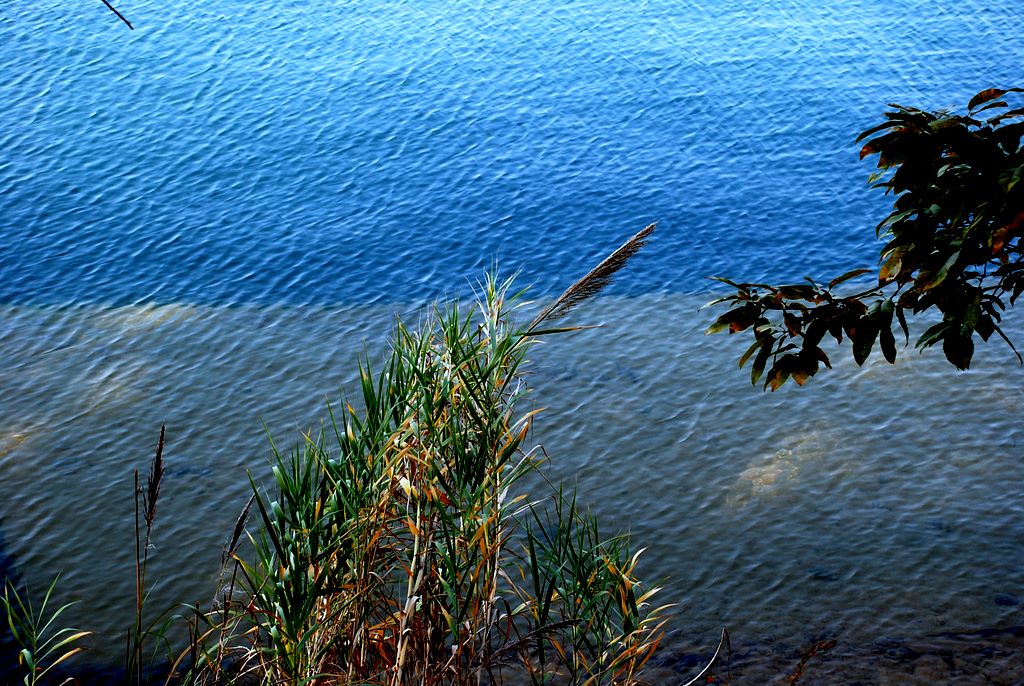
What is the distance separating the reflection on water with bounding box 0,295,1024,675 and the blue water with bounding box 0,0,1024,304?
130cm

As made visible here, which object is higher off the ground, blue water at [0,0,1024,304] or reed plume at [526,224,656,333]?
blue water at [0,0,1024,304]

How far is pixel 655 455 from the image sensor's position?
11680mm

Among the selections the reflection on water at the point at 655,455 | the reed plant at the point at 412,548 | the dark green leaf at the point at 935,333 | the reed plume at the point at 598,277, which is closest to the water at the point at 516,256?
the reflection on water at the point at 655,455

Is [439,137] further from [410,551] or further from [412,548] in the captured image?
[412,548]

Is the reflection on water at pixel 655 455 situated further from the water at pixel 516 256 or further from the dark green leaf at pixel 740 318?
the dark green leaf at pixel 740 318

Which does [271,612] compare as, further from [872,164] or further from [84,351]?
[872,164]

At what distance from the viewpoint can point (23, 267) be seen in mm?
16156

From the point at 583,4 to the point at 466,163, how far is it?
28.7 ft

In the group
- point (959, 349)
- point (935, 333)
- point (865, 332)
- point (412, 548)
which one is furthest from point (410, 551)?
point (959, 349)

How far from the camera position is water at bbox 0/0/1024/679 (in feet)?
34.5

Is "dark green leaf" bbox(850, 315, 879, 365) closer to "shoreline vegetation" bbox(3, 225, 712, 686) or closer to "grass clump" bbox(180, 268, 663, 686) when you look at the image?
"shoreline vegetation" bbox(3, 225, 712, 686)

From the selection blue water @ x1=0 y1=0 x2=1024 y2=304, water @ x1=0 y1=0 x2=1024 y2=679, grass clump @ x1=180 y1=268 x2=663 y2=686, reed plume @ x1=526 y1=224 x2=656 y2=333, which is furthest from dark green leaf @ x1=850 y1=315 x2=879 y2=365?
blue water @ x1=0 y1=0 x2=1024 y2=304

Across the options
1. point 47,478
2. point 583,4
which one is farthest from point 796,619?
point 583,4

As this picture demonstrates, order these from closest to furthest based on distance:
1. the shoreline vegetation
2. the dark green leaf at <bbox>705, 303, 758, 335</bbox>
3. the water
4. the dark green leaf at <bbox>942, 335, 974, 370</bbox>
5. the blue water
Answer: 1. the dark green leaf at <bbox>942, 335, 974, 370</bbox>
2. the dark green leaf at <bbox>705, 303, 758, 335</bbox>
3. the shoreline vegetation
4. the water
5. the blue water
